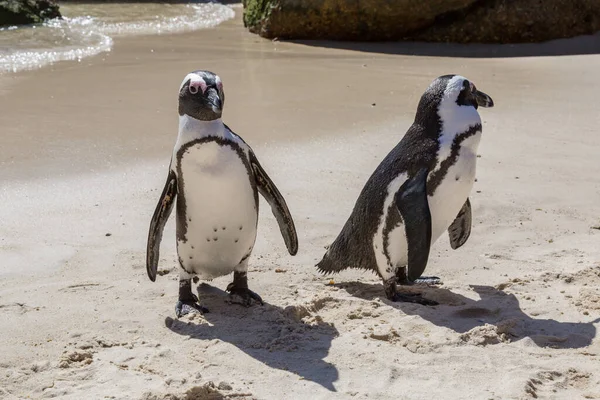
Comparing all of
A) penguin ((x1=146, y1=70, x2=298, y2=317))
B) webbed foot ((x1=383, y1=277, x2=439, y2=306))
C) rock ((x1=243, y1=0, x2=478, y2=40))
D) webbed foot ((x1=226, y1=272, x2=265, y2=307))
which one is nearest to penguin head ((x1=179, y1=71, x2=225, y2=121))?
penguin ((x1=146, y1=70, x2=298, y2=317))

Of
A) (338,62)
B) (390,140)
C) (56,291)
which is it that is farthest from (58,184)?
(338,62)

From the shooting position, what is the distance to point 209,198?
150 inches

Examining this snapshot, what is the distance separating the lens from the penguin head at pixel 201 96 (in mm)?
3639

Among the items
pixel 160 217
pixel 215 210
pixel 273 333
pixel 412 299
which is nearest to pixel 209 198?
pixel 215 210

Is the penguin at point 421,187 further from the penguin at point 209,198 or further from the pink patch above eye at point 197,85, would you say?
the pink patch above eye at point 197,85

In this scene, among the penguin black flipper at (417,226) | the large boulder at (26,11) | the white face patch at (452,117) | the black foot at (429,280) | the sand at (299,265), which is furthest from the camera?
the large boulder at (26,11)

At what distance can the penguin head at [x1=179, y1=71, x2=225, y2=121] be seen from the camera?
3.64 m

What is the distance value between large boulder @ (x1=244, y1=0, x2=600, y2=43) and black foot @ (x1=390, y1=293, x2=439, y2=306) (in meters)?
7.35

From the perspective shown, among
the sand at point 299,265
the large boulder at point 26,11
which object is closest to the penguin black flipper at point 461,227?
the sand at point 299,265

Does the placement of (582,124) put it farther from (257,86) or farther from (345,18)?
(345,18)

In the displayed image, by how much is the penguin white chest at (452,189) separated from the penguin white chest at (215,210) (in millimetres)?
806

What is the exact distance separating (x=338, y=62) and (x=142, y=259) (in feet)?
18.2

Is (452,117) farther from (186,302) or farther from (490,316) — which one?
(186,302)

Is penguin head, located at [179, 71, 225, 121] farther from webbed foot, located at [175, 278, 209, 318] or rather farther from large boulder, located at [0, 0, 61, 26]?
large boulder, located at [0, 0, 61, 26]
